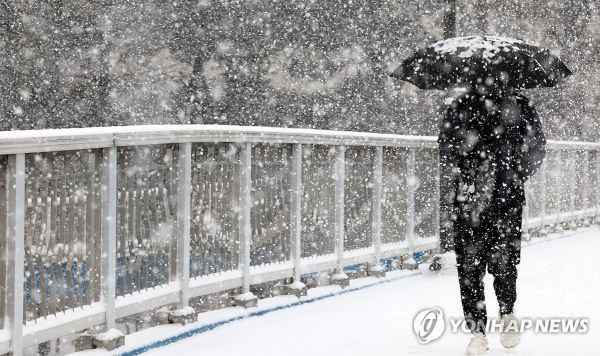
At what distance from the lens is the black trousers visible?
572 centimetres

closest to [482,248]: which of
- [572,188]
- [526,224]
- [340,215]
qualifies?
[340,215]

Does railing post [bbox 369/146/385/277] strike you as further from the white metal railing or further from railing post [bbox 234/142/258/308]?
railing post [bbox 234/142/258/308]

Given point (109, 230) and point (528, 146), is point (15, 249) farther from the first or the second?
point (528, 146)

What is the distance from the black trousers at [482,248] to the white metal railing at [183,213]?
1.98 meters

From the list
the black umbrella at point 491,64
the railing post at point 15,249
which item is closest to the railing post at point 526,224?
the black umbrella at point 491,64

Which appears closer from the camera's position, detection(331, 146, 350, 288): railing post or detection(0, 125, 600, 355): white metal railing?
detection(0, 125, 600, 355): white metal railing

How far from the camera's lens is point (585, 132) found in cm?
3133

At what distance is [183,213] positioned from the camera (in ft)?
21.7

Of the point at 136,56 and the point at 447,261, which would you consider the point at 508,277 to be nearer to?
the point at 447,261

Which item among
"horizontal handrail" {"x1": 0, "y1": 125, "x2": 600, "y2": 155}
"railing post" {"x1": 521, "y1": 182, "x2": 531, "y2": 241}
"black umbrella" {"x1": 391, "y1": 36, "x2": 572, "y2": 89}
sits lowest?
"railing post" {"x1": 521, "y1": 182, "x2": 531, "y2": 241}

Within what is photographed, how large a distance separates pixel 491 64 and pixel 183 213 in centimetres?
234

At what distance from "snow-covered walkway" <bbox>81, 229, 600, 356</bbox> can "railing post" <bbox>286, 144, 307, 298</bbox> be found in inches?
6.4

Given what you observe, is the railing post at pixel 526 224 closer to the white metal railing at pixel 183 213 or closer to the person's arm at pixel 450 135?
the white metal railing at pixel 183 213

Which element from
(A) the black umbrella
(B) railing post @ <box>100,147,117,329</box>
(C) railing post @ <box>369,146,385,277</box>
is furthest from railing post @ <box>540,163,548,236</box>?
(B) railing post @ <box>100,147,117,329</box>
